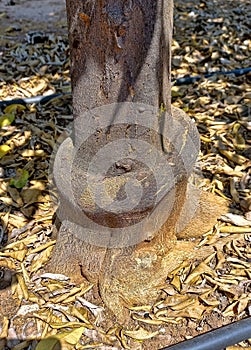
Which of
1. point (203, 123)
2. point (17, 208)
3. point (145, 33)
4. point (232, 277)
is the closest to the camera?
point (145, 33)

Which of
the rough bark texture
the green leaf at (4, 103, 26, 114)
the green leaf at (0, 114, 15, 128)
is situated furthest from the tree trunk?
the green leaf at (4, 103, 26, 114)

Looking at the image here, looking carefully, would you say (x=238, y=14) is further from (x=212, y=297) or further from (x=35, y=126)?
(x=212, y=297)

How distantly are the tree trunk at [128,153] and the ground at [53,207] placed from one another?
0.33 feet

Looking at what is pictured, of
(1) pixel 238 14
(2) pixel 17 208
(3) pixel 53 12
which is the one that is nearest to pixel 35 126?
(2) pixel 17 208

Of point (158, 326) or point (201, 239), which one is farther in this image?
point (201, 239)

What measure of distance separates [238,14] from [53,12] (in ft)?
5.99

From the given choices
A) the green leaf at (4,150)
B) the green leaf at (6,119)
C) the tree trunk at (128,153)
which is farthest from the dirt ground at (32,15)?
the tree trunk at (128,153)

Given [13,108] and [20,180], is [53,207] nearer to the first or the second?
[20,180]

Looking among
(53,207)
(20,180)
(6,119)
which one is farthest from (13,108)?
(53,207)

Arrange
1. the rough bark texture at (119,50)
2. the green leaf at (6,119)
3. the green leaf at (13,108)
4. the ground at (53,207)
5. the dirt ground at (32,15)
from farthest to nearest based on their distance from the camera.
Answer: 1. the dirt ground at (32,15)
2. the green leaf at (13,108)
3. the green leaf at (6,119)
4. the ground at (53,207)
5. the rough bark texture at (119,50)

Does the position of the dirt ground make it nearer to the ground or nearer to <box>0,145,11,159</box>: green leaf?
the ground

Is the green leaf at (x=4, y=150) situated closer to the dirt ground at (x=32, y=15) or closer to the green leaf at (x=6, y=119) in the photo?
the green leaf at (x=6, y=119)

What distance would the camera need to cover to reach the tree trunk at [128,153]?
1.77 metres

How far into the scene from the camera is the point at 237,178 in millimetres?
2703
